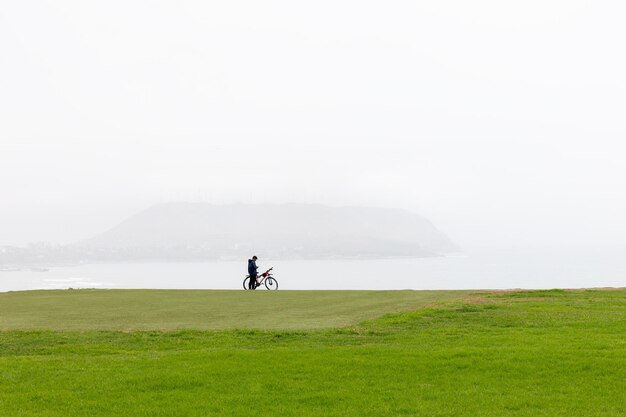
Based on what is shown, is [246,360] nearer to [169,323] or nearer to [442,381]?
[442,381]

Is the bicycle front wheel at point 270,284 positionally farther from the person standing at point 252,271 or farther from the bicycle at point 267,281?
the person standing at point 252,271

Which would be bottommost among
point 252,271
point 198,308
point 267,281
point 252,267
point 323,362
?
point 323,362

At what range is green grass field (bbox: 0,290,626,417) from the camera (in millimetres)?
11805

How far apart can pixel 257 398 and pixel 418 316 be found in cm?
1158

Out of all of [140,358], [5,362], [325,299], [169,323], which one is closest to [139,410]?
[140,358]

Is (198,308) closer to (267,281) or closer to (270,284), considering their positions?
(267,281)

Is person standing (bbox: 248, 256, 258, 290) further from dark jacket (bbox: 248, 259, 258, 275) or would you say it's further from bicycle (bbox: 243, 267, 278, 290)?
bicycle (bbox: 243, 267, 278, 290)

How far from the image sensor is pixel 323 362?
14.8m

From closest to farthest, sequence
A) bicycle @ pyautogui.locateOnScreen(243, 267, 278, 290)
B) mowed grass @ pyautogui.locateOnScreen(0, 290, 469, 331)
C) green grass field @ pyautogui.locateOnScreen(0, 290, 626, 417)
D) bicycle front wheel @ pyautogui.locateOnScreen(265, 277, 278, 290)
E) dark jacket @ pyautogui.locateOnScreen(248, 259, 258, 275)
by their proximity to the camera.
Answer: green grass field @ pyautogui.locateOnScreen(0, 290, 626, 417) < mowed grass @ pyautogui.locateOnScreen(0, 290, 469, 331) < dark jacket @ pyautogui.locateOnScreen(248, 259, 258, 275) < bicycle @ pyautogui.locateOnScreen(243, 267, 278, 290) < bicycle front wheel @ pyautogui.locateOnScreen(265, 277, 278, 290)

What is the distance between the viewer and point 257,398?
12234 millimetres

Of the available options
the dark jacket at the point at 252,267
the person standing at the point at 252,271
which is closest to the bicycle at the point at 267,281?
the person standing at the point at 252,271

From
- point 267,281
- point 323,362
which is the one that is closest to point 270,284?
point 267,281

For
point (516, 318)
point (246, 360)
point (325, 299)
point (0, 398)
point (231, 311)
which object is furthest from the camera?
point (325, 299)

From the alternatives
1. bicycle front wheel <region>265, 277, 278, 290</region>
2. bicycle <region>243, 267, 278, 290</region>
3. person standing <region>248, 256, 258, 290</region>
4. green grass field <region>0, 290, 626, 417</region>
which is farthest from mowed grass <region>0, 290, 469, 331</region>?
bicycle front wheel <region>265, 277, 278, 290</region>
